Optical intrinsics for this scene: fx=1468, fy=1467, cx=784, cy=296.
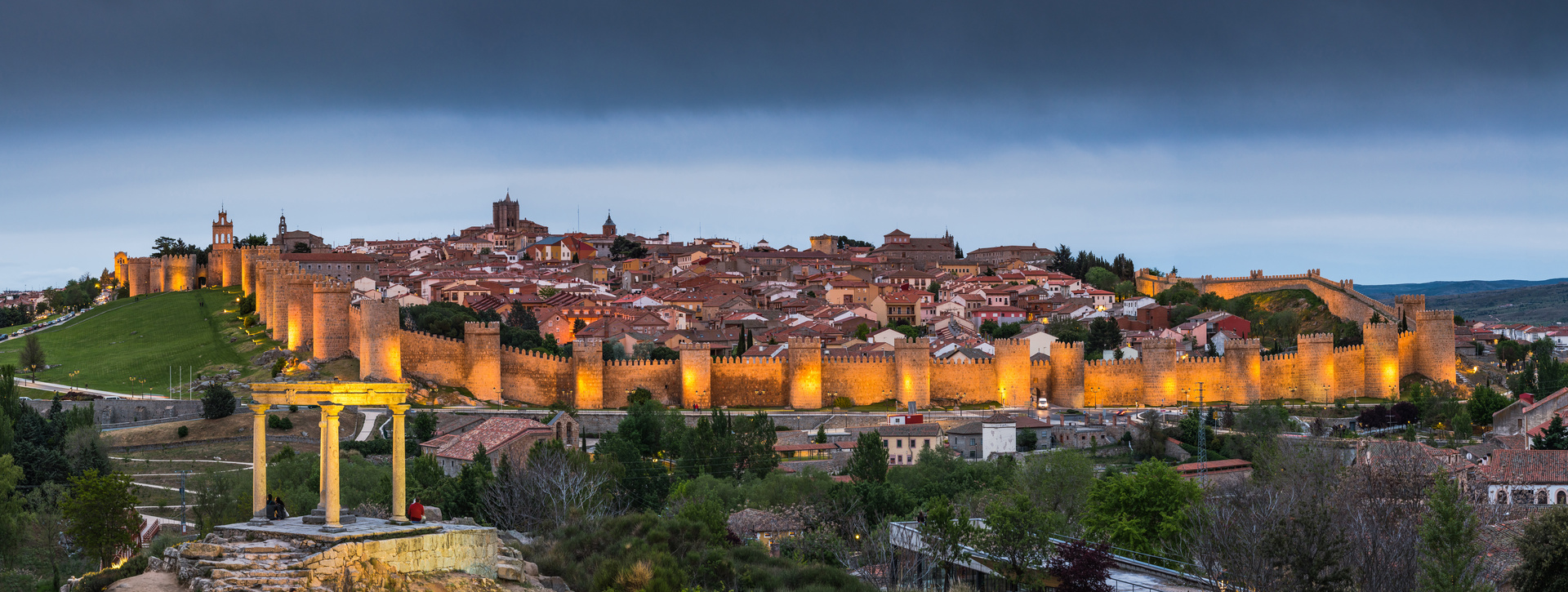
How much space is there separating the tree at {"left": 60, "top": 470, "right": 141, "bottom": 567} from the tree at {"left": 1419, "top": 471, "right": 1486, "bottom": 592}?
57.0 feet

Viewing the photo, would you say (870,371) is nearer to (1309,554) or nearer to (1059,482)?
(1059,482)

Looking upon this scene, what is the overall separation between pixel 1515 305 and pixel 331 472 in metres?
127

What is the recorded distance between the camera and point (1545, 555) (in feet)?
51.5

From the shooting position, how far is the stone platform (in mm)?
11250

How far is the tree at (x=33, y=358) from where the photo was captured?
43.1 meters

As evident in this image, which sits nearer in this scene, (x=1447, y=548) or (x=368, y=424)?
(x=1447, y=548)

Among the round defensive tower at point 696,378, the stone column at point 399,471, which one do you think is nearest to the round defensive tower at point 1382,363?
the round defensive tower at point 696,378

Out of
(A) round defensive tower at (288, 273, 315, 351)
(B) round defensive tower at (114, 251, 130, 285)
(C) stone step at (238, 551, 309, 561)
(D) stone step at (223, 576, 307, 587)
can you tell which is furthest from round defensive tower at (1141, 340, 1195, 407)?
(B) round defensive tower at (114, 251, 130, 285)

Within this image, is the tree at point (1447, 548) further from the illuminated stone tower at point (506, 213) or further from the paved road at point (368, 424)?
the illuminated stone tower at point (506, 213)

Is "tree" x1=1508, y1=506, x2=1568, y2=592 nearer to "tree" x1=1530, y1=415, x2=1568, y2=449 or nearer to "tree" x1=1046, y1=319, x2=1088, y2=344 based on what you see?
"tree" x1=1530, y1=415, x2=1568, y2=449

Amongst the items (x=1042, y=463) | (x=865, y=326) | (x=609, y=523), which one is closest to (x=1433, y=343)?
(x=865, y=326)

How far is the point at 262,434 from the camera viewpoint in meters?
13.1

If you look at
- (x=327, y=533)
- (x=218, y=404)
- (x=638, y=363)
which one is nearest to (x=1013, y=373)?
(x=638, y=363)

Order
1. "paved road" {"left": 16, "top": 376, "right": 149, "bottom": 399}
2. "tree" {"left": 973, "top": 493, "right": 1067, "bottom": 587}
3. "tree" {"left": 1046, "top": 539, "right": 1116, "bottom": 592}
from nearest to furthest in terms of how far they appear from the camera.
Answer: "tree" {"left": 1046, "top": 539, "right": 1116, "bottom": 592}
"tree" {"left": 973, "top": 493, "right": 1067, "bottom": 587}
"paved road" {"left": 16, "top": 376, "right": 149, "bottom": 399}
